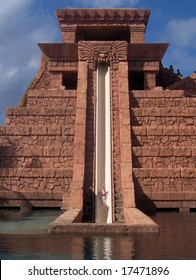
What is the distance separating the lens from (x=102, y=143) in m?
14.4

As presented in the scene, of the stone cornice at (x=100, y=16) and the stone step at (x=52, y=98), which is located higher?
the stone cornice at (x=100, y=16)

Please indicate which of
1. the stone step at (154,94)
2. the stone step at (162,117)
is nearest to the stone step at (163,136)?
the stone step at (162,117)

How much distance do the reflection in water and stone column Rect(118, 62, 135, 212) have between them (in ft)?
8.53

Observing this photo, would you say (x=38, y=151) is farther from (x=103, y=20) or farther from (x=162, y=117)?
(x=103, y=20)

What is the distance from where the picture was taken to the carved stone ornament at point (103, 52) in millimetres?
18109

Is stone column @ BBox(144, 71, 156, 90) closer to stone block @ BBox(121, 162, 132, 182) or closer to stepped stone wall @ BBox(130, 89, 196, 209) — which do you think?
stepped stone wall @ BBox(130, 89, 196, 209)

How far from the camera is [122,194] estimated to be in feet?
39.4

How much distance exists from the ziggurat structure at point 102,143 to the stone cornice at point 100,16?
3.30 metres

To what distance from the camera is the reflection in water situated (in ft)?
18.2

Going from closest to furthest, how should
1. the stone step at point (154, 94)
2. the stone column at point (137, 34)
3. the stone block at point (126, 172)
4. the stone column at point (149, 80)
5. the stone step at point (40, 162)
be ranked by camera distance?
the stone block at point (126, 172) → the stone step at point (40, 162) → the stone step at point (154, 94) → the stone column at point (149, 80) → the stone column at point (137, 34)

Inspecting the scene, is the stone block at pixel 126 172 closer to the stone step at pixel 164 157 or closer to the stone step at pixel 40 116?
the stone step at pixel 164 157

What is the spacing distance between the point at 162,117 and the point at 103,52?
4499 millimetres

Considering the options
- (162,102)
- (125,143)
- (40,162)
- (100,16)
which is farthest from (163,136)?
(100,16)

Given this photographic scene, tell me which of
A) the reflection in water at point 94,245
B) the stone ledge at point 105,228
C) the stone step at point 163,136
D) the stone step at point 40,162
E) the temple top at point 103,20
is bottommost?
the reflection in water at point 94,245
